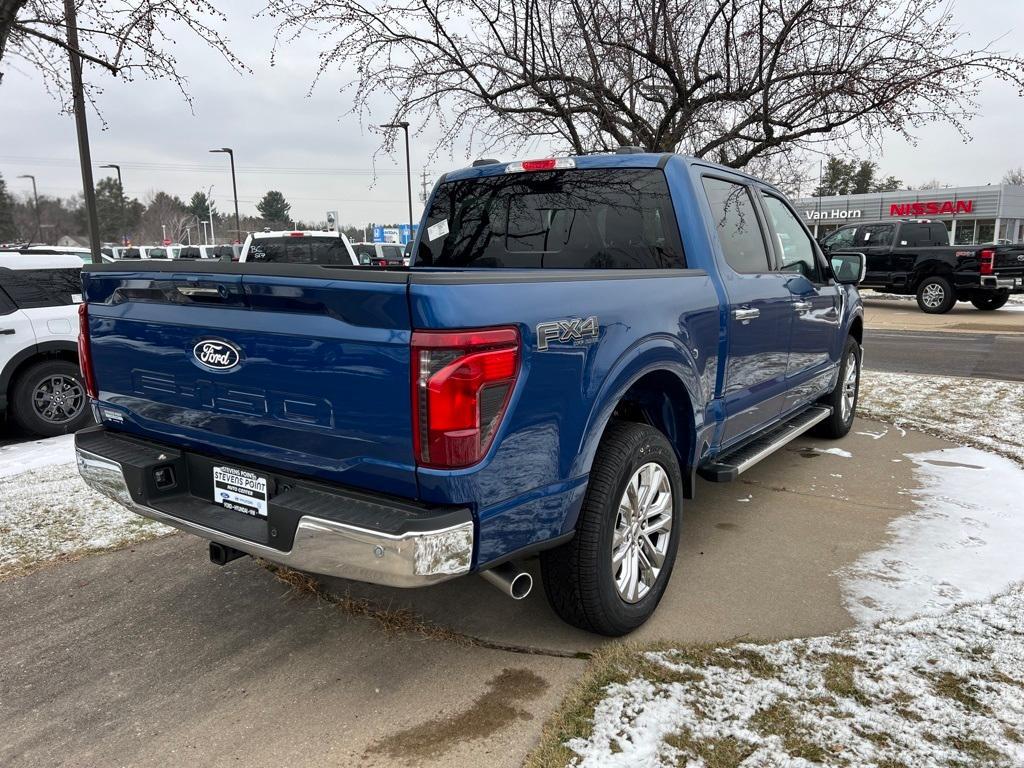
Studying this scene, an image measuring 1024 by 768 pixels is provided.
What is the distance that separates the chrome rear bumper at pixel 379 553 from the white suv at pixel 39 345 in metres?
5.35

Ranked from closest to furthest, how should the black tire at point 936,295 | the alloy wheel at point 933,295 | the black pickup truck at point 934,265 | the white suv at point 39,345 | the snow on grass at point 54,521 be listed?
the snow on grass at point 54,521, the white suv at point 39,345, the black pickup truck at point 934,265, the black tire at point 936,295, the alloy wheel at point 933,295

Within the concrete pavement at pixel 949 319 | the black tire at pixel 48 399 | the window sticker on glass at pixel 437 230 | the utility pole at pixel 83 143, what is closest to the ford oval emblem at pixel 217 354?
the window sticker on glass at pixel 437 230

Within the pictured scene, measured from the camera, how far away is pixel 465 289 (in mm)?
2125

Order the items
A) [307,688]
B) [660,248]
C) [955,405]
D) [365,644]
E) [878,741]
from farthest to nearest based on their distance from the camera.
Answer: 1. [955,405]
2. [660,248]
3. [365,644]
4. [307,688]
5. [878,741]

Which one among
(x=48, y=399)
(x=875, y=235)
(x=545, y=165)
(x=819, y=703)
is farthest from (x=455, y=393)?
(x=875, y=235)

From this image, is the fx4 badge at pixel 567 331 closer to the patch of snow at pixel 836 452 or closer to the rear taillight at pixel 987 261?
the patch of snow at pixel 836 452

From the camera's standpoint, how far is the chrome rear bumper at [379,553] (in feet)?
6.95

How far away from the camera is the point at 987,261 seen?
1571 cm

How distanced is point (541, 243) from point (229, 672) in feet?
8.04

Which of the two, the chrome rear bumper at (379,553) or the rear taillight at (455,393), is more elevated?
the rear taillight at (455,393)

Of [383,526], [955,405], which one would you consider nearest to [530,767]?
[383,526]

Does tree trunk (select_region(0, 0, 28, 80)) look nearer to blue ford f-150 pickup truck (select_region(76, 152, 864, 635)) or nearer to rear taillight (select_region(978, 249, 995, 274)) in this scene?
blue ford f-150 pickup truck (select_region(76, 152, 864, 635))

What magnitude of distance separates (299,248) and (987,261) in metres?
14.2

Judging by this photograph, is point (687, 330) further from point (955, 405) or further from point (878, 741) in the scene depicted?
point (955, 405)
